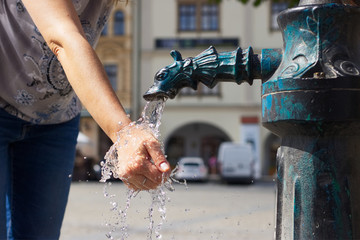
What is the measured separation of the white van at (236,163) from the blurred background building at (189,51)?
3175 mm

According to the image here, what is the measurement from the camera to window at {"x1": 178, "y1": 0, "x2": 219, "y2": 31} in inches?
1014

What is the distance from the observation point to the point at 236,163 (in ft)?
71.3

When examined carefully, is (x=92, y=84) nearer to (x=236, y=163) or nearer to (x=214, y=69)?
(x=214, y=69)

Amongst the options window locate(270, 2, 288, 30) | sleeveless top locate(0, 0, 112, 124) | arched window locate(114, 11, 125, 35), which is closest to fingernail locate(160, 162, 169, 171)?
sleeveless top locate(0, 0, 112, 124)

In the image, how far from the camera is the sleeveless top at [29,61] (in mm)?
1614

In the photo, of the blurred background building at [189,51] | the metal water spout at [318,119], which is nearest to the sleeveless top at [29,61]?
the metal water spout at [318,119]

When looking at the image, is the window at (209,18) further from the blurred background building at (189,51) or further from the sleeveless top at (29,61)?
the sleeveless top at (29,61)

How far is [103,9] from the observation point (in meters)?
1.70

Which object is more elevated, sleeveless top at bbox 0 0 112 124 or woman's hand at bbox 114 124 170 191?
sleeveless top at bbox 0 0 112 124

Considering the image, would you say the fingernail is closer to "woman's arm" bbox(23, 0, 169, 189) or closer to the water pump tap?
"woman's arm" bbox(23, 0, 169, 189)

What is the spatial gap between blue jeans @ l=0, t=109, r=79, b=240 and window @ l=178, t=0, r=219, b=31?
24.2m

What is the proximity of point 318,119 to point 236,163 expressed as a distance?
67.7 ft

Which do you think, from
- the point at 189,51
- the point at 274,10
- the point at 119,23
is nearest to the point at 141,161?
the point at 189,51

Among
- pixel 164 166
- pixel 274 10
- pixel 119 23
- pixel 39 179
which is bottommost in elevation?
pixel 39 179
